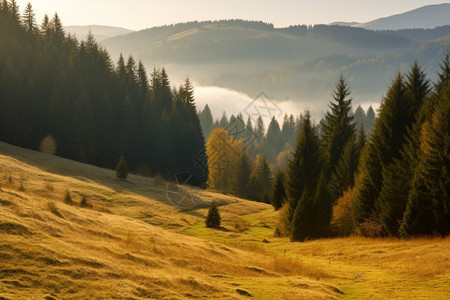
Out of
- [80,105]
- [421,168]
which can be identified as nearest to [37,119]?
[80,105]

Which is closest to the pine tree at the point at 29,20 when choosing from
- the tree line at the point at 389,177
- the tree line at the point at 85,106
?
the tree line at the point at 85,106

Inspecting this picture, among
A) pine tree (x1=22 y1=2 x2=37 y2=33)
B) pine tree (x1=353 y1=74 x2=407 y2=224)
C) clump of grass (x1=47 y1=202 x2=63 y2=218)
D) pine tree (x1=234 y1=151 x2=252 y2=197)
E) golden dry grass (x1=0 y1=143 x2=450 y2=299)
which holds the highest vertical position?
pine tree (x1=22 y1=2 x2=37 y2=33)

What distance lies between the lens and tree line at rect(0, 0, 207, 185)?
273ft

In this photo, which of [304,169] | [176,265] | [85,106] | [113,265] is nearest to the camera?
[113,265]

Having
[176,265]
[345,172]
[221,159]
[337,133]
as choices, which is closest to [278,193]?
[337,133]

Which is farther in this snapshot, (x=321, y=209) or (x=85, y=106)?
(x=85, y=106)

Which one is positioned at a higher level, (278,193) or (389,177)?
(389,177)

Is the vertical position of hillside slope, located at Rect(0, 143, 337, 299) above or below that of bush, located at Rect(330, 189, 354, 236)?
above

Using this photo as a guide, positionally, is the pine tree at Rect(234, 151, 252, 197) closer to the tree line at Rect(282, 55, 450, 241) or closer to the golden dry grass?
the tree line at Rect(282, 55, 450, 241)

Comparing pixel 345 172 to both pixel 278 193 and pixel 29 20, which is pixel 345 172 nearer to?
pixel 278 193

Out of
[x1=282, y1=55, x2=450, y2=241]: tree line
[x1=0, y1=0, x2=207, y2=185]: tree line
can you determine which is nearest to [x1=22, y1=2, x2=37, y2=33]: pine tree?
[x1=0, y1=0, x2=207, y2=185]: tree line

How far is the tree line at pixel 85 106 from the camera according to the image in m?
83.1

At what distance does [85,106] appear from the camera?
89.4 meters

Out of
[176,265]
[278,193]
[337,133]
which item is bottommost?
[278,193]
